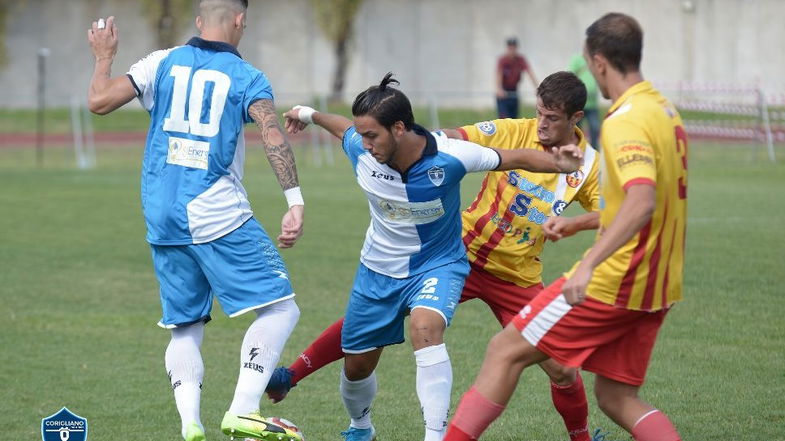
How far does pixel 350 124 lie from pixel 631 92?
1905 mm

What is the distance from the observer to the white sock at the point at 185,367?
580 centimetres

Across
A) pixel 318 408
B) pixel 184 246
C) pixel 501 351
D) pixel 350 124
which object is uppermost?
pixel 350 124

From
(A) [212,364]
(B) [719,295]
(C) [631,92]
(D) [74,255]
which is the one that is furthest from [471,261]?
(D) [74,255]

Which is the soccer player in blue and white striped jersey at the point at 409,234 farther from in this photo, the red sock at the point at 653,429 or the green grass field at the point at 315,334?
the red sock at the point at 653,429

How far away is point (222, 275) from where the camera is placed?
5.77 m

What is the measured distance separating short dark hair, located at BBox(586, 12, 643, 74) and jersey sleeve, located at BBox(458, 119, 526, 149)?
1.58m

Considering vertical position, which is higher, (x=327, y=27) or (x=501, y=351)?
(x=327, y=27)

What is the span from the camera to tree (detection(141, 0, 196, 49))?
4006cm

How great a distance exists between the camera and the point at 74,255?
13234mm

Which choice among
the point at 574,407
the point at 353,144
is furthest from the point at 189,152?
the point at 574,407

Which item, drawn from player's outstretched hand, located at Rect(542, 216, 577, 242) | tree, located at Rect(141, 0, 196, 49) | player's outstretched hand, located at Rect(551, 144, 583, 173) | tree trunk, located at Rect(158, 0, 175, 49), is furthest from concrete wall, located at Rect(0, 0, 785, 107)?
player's outstretched hand, located at Rect(542, 216, 577, 242)

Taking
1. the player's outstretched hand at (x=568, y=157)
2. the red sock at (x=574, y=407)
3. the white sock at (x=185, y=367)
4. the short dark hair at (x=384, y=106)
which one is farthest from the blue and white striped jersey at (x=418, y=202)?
the white sock at (x=185, y=367)

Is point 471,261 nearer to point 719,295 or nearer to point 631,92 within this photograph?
point 631,92

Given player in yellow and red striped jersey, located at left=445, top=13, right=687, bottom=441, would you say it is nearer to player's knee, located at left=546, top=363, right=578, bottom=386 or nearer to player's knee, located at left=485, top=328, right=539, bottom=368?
player's knee, located at left=485, top=328, right=539, bottom=368
